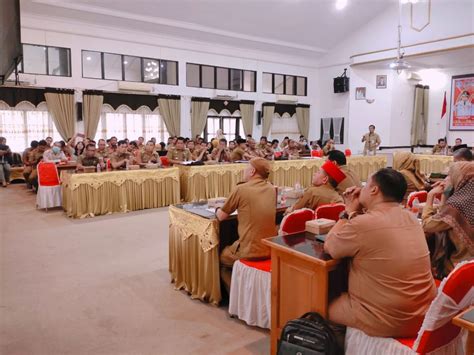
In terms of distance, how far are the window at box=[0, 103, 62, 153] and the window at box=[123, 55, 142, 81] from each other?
2707 millimetres

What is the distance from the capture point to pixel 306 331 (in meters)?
2.12

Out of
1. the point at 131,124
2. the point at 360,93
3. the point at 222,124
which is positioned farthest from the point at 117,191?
the point at 360,93

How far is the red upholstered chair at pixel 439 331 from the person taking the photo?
5.89ft

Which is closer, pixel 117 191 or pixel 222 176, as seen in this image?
pixel 117 191

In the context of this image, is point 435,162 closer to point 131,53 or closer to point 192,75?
point 192,75

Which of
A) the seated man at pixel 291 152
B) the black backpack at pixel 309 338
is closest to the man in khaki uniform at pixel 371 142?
the seated man at pixel 291 152

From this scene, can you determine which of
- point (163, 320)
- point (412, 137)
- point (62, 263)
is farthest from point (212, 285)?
point (412, 137)

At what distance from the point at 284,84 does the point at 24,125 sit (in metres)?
10.0

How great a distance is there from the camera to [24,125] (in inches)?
432

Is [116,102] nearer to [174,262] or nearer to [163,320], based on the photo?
[174,262]

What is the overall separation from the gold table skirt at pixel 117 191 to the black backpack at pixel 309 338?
543 cm

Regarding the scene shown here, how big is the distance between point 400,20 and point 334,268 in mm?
13501

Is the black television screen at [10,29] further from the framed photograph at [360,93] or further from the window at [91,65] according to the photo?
the framed photograph at [360,93]

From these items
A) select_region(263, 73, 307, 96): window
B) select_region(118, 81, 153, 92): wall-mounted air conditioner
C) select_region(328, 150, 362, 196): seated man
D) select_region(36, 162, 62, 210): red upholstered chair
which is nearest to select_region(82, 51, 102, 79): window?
select_region(118, 81, 153, 92): wall-mounted air conditioner
